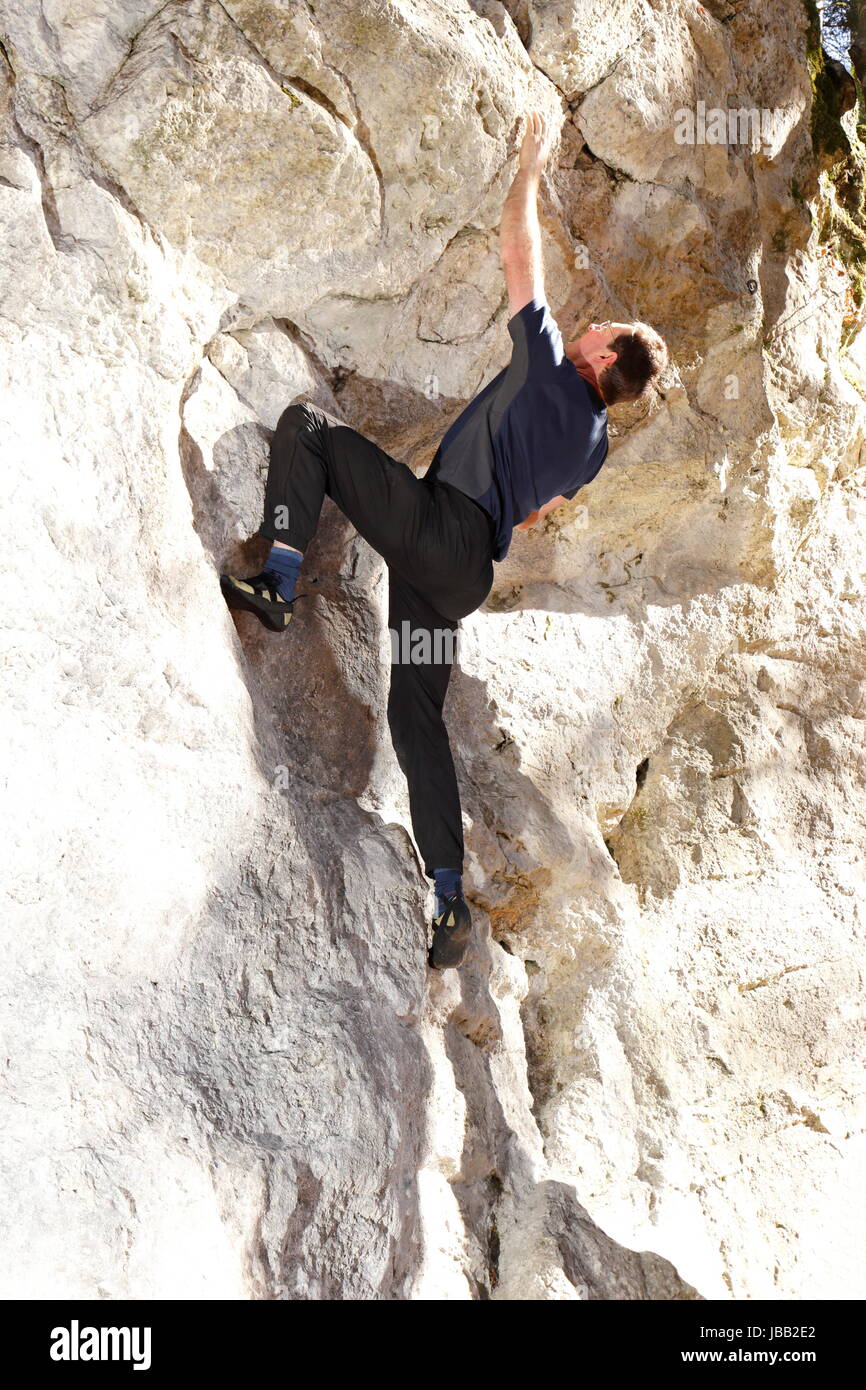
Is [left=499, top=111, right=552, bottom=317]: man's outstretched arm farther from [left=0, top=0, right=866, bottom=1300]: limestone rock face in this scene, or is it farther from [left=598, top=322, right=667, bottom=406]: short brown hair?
[left=0, top=0, right=866, bottom=1300]: limestone rock face

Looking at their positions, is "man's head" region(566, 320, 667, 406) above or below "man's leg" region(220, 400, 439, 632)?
above

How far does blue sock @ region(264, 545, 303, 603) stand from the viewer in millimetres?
2693

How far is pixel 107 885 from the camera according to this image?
7.32ft

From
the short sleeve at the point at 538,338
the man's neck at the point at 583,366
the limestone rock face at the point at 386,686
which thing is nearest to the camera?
the limestone rock face at the point at 386,686

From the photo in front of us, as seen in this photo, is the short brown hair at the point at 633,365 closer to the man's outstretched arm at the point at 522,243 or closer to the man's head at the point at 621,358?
the man's head at the point at 621,358

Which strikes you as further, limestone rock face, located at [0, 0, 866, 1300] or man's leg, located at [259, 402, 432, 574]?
man's leg, located at [259, 402, 432, 574]

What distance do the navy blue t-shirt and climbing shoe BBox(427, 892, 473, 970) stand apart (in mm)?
894

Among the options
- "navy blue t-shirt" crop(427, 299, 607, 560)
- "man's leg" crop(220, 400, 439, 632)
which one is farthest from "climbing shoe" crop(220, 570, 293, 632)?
"navy blue t-shirt" crop(427, 299, 607, 560)

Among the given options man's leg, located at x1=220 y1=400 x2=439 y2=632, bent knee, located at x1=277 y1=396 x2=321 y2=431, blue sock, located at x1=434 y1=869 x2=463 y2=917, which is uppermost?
bent knee, located at x1=277 y1=396 x2=321 y2=431

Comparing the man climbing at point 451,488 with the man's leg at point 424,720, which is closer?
the man climbing at point 451,488

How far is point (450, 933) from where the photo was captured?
2.82 metres

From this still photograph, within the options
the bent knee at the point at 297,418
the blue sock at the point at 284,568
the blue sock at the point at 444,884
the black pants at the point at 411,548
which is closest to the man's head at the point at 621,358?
the black pants at the point at 411,548

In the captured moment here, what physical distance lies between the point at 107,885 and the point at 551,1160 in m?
1.58

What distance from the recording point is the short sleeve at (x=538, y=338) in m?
2.65
